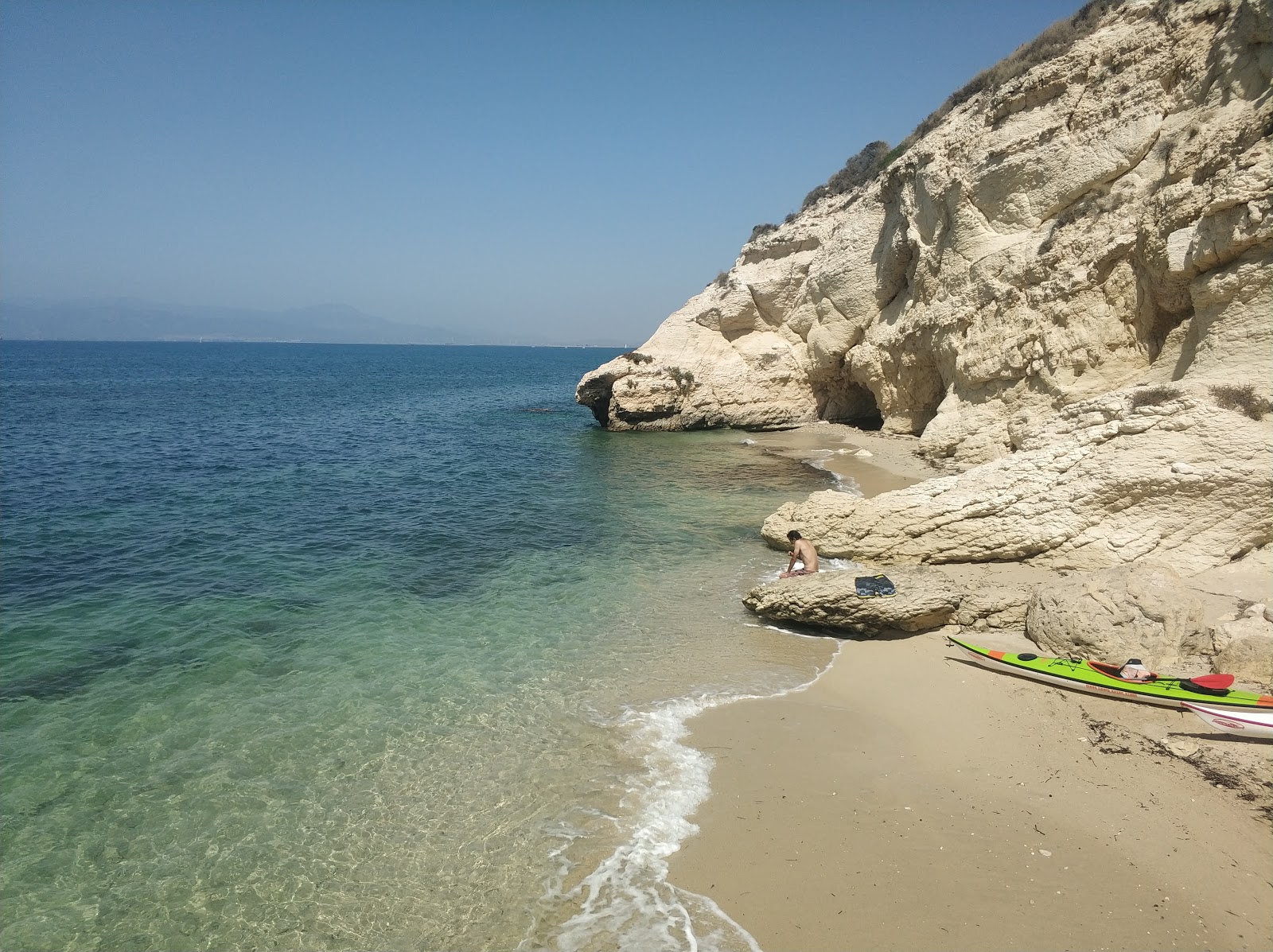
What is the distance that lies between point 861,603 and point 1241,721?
166 inches

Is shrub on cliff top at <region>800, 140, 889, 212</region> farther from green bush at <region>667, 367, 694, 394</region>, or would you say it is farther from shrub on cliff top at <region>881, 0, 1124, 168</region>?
green bush at <region>667, 367, 694, 394</region>

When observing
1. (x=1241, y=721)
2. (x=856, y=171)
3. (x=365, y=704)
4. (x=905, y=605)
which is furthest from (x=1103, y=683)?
(x=856, y=171)

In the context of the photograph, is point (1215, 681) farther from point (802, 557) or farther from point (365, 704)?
point (365, 704)

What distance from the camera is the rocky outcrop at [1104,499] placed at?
31.5ft

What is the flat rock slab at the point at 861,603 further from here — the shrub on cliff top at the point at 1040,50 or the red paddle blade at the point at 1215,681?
the shrub on cliff top at the point at 1040,50

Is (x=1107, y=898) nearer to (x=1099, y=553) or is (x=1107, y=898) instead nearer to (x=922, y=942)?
(x=922, y=942)

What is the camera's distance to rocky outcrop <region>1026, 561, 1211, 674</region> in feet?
26.4

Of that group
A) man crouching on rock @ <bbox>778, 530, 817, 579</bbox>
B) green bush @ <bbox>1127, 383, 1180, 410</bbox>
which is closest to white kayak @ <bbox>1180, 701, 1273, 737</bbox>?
man crouching on rock @ <bbox>778, 530, 817, 579</bbox>

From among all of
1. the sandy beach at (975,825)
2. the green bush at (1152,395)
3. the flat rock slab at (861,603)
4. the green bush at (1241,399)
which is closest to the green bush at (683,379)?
the green bush at (1152,395)

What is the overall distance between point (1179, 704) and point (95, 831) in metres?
11.0

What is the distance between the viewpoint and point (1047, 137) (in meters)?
18.8

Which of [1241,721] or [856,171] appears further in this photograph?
[856,171]

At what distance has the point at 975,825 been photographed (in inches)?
234

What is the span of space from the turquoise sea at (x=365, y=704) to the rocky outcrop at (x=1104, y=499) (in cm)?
292
